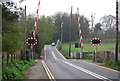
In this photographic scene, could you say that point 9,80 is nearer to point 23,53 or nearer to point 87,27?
point 23,53

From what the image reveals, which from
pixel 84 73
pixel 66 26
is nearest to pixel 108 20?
pixel 66 26

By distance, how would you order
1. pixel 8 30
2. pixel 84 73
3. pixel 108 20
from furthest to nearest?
pixel 108 20
pixel 84 73
pixel 8 30

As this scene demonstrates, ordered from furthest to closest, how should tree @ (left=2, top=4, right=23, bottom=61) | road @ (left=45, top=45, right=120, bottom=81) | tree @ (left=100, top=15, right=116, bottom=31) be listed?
tree @ (left=100, top=15, right=116, bottom=31) → road @ (left=45, top=45, right=120, bottom=81) → tree @ (left=2, top=4, right=23, bottom=61)

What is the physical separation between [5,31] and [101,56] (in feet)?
69.1

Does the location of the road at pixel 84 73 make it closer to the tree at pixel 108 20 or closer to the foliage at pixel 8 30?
the foliage at pixel 8 30

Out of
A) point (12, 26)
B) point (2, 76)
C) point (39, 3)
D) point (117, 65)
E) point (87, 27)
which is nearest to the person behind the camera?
point (2, 76)

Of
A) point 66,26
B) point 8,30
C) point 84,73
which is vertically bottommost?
point 84,73

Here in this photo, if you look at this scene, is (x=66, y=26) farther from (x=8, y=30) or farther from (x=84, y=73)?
(x=8, y=30)

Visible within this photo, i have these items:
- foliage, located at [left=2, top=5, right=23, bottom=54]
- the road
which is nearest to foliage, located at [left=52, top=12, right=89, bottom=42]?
the road

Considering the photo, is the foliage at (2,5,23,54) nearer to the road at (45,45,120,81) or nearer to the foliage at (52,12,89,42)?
the road at (45,45,120,81)

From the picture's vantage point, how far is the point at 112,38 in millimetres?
67375

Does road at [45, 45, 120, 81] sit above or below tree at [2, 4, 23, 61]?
below

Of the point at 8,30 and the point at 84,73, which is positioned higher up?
the point at 8,30

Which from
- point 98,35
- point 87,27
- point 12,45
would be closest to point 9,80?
point 12,45
